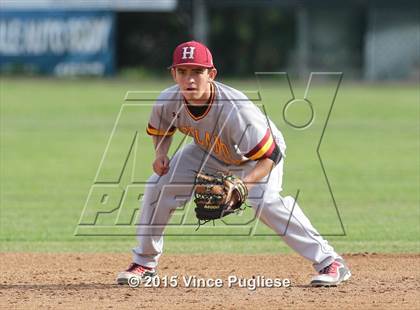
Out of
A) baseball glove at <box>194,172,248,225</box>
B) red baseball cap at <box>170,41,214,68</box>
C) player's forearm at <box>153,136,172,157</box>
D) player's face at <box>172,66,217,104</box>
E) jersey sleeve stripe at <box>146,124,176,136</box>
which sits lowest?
baseball glove at <box>194,172,248,225</box>

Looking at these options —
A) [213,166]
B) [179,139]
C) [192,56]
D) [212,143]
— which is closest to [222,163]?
[213,166]

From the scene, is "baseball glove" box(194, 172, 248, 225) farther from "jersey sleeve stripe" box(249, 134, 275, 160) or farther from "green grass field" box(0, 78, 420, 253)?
"green grass field" box(0, 78, 420, 253)

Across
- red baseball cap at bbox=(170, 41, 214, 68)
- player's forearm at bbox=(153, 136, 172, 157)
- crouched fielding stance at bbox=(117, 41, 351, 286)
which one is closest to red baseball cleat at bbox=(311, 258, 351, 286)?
crouched fielding stance at bbox=(117, 41, 351, 286)

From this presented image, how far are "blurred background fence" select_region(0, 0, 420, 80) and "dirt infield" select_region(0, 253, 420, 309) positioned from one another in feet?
84.4

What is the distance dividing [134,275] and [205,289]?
564mm

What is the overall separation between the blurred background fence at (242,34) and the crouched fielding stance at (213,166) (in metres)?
27.0

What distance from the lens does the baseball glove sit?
6.61 metres

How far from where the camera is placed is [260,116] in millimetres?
6762

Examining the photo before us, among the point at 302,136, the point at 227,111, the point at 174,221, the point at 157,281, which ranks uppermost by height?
the point at 227,111

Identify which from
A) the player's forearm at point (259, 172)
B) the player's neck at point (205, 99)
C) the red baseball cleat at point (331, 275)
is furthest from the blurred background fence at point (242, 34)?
the player's forearm at point (259, 172)

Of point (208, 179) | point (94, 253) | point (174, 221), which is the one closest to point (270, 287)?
point (208, 179)

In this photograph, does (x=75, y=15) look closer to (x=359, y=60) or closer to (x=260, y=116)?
(x=359, y=60)

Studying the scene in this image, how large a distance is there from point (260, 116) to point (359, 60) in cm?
2884

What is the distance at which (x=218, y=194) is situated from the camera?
21.7 ft
